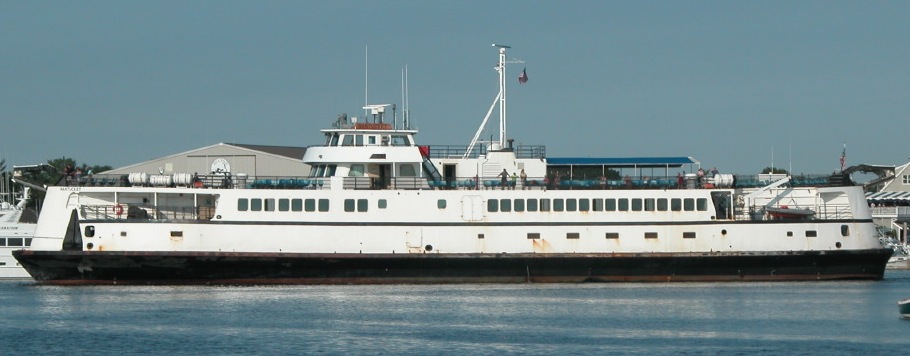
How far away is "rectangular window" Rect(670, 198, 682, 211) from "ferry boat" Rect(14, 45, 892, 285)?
4 centimetres

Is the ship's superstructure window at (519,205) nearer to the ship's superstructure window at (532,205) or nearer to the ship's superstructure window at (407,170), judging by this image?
the ship's superstructure window at (532,205)

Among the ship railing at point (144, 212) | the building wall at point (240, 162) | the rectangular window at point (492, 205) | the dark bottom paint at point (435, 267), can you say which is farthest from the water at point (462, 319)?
Result: the building wall at point (240, 162)

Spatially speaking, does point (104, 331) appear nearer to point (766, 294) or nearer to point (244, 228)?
point (244, 228)

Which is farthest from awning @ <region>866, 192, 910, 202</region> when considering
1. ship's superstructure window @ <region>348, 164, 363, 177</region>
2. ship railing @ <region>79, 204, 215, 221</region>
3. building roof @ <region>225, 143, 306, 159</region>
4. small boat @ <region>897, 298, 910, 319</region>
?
ship railing @ <region>79, 204, 215, 221</region>

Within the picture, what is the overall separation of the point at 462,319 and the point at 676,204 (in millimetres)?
11876

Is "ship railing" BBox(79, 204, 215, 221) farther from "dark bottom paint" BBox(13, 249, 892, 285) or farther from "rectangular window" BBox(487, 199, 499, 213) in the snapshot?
"rectangular window" BBox(487, 199, 499, 213)

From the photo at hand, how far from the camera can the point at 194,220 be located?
41.2 metres

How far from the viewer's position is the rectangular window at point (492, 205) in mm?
42250

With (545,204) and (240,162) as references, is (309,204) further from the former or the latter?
(240,162)

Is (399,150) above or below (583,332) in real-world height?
above

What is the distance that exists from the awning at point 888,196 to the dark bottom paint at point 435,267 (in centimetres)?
3553

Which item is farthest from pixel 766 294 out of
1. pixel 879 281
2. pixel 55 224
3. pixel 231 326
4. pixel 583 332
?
pixel 55 224

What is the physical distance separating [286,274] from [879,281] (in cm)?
1807

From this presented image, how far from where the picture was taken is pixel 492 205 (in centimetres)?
4225
